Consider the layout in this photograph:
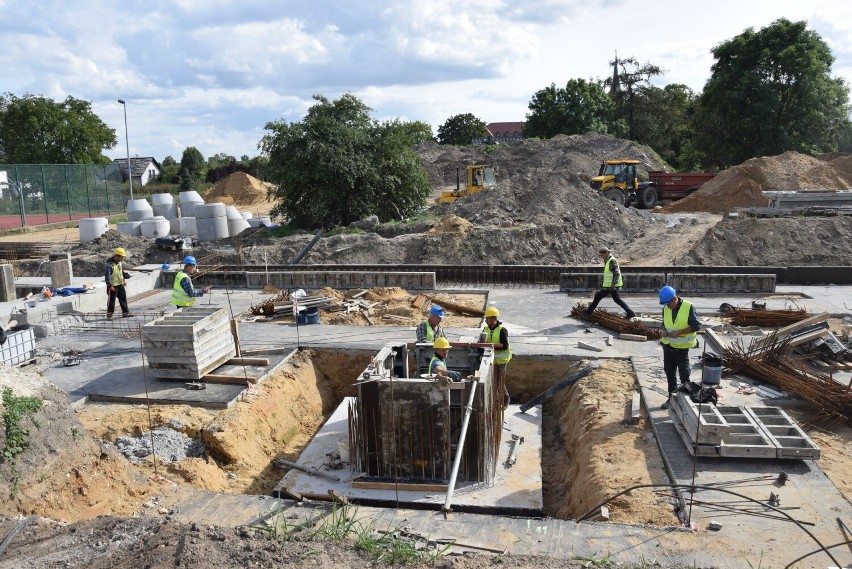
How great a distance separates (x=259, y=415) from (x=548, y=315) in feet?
22.4

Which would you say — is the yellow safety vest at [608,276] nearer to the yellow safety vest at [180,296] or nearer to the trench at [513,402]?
the trench at [513,402]

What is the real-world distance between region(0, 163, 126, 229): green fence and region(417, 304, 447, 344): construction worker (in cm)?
3218

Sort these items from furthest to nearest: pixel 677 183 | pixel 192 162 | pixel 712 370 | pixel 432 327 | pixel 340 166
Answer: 1. pixel 192 162
2. pixel 677 183
3. pixel 340 166
4. pixel 432 327
5. pixel 712 370

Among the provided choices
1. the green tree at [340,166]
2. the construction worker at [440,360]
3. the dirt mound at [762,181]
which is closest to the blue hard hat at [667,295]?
the construction worker at [440,360]

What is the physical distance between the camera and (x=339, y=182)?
25250 millimetres

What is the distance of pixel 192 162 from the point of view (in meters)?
63.8

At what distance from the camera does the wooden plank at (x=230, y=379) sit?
10.2 metres

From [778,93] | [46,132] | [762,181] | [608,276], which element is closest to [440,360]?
[608,276]

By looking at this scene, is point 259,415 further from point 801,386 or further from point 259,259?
point 259,259

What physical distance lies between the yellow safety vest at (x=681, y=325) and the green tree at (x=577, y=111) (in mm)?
43841

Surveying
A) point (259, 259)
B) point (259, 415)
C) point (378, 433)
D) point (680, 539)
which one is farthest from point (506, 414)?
point (259, 259)

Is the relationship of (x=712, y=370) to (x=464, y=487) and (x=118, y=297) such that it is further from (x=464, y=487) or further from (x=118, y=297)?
(x=118, y=297)

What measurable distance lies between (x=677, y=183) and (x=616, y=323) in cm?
2286

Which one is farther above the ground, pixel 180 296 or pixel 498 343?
pixel 180 296
